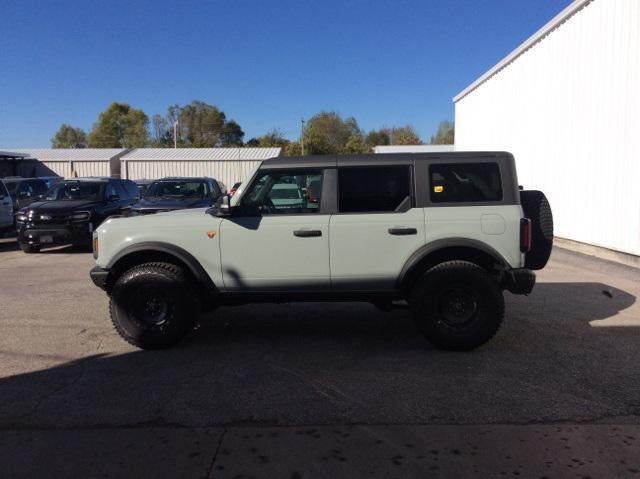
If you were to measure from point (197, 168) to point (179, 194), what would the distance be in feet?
79.7

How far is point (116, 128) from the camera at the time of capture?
269 feet

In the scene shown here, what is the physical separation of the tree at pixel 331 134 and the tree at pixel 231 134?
1761 centimetres

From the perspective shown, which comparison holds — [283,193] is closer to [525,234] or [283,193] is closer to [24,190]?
[525,234]

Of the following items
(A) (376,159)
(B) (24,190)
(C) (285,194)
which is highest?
(B) (24,190)

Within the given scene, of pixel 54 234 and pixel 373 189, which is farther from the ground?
pixel 373 189

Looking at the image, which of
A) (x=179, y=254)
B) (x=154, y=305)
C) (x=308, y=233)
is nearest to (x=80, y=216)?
(x=154, y=305)

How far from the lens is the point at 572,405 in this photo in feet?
13.7

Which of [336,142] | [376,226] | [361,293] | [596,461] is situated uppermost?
[336,142]

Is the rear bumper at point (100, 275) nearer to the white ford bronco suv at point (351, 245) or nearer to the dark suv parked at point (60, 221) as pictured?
the white ford bronco suv at point (351, 245)

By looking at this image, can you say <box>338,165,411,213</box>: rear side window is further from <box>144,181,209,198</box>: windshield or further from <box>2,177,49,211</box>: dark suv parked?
<box>2,177,49,211</box>: dark suv parked

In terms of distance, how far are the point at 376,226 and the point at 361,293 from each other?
2.24ft

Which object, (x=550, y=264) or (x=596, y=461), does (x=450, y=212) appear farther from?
(x=550, y=264)

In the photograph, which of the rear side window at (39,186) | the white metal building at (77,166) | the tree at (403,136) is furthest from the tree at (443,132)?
the rear side window at (39,186)

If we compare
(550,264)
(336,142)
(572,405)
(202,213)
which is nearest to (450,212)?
(572,405)
